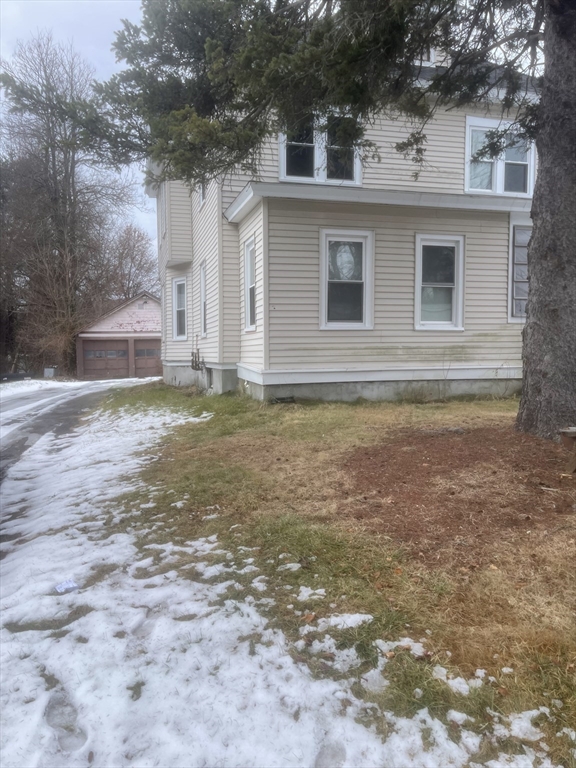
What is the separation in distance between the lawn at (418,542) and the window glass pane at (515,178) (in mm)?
7041

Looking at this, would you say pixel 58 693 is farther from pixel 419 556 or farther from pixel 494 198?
pixel 494 198

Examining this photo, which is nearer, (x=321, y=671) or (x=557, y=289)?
(x=321, y=671)

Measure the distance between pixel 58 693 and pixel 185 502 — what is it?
227 cm

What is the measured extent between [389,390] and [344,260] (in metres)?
2.47

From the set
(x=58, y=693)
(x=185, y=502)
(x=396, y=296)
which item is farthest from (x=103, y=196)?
(x=58, y=693)

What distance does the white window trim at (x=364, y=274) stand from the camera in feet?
30.5

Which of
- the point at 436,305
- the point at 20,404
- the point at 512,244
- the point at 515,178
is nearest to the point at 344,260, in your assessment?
the point at 436,305

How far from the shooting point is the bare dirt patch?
3.42 meters

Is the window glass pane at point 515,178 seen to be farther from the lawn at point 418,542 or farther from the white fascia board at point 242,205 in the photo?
the lawn at point 418,542

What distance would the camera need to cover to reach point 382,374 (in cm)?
949

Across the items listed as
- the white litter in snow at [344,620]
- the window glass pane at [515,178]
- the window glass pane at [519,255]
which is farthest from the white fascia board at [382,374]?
the white litter in snow at [344,620]

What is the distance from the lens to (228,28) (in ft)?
18.0

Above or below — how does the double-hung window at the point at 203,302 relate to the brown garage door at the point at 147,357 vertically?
above

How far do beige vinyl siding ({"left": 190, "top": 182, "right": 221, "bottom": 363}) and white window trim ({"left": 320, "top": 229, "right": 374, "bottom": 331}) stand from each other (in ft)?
9.17
